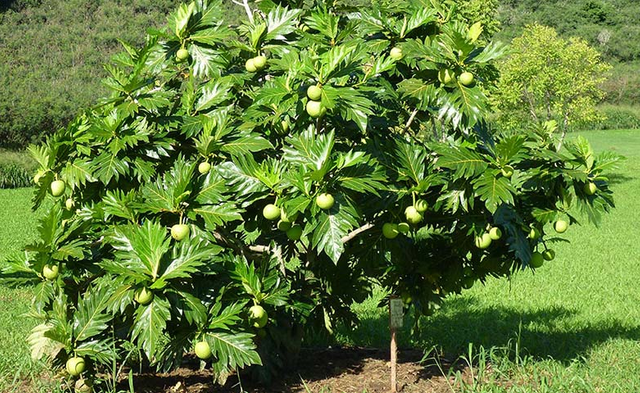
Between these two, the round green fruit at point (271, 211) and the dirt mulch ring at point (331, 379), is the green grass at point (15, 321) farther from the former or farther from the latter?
the round green fruit at point (271, 211)

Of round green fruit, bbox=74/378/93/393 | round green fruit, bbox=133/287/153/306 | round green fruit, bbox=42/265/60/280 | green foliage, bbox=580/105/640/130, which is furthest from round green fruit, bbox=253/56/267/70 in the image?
green foliage, bbox=580/105/640/130

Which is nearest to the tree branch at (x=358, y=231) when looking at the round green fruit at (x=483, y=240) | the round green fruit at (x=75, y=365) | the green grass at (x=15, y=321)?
the round green fruit at (x=483, y=240)

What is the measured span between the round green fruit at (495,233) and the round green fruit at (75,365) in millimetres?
1937

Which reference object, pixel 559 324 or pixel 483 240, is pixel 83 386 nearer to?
pixel 483 240

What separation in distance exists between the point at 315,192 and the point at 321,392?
124 cm

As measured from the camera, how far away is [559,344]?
17.2 feet

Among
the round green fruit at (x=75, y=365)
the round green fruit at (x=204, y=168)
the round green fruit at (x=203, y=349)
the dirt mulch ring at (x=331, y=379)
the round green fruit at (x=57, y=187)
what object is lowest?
the dirt mulch ring at (x=331, y=379)

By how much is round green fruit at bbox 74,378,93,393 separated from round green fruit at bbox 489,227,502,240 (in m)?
2.01

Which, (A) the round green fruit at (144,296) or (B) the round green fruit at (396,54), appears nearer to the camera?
(A) the round green fruit at (144,296)

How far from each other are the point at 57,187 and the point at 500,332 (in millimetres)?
3580

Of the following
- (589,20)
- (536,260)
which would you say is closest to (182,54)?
(536,260)

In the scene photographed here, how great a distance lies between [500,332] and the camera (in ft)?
18.8

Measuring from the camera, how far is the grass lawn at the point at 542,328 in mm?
4230

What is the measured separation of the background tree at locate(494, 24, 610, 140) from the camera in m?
18.7
